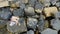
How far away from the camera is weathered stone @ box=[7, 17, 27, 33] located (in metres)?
1.64

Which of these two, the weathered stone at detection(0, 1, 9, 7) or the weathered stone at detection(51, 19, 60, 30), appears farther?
the weathered stone at detection(51, 19, 60, 30)

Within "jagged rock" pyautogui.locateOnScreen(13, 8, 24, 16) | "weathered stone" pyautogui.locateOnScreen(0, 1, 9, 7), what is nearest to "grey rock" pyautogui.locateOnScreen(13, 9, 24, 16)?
"jagged rock" pyautogui.locateOnScreen(13, 8, 24, 16)

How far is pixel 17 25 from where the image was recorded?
5.42 feet

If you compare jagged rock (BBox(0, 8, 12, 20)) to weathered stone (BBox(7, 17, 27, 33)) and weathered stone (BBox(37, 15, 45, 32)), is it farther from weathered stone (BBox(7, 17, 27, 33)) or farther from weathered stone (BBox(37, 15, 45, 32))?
weathered stone (BBox(37, 15, 45, 32))

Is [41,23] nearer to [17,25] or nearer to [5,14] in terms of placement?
[17,25]

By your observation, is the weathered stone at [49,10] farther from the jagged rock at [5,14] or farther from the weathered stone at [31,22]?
the jagged rock at [5,14]

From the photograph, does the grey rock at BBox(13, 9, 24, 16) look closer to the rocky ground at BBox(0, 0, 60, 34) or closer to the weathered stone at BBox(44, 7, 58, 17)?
the rocky ground at BBox(0, 0, 60, 34)

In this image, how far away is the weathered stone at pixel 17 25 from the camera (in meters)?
1.64

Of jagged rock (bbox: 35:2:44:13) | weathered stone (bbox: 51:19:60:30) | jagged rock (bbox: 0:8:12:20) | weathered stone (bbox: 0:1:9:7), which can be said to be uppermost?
weathered stone (bbox: 0:1:9:7)

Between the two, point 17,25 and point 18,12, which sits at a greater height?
point 18,12

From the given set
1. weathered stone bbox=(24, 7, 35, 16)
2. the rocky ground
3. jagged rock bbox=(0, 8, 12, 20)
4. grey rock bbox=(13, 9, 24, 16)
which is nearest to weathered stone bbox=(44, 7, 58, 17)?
the rocky ground

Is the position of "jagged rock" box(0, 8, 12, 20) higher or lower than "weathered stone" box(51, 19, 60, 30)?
higher

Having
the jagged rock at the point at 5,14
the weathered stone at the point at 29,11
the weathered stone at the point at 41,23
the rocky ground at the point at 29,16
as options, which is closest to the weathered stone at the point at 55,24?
the rocky ground at the point at 29,16

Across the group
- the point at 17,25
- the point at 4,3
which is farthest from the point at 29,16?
the point at 4,3
